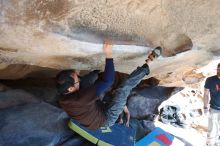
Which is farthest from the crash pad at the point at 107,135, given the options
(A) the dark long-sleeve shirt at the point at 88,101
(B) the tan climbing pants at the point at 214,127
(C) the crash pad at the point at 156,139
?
(B) the tan climbing pants at the point at 214,127

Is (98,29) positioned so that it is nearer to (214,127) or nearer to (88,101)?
(88,101)

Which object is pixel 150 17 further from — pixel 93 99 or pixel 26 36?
pixel 26 36

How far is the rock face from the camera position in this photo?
2799 millimetres

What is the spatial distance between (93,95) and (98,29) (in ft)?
2.46

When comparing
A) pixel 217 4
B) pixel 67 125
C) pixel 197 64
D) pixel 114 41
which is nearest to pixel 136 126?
pixel 67 125

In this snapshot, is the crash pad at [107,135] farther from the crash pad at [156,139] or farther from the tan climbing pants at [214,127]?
the tan climbing pants at [214,127]

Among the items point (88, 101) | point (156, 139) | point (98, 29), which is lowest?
point (156, 139)

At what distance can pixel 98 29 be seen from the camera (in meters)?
3.20

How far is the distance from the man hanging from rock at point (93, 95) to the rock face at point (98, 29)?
0.23 m

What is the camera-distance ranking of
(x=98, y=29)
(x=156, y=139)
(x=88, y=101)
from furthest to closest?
(x=156, y=139), (x=88, y=101), (x=98, y=29)

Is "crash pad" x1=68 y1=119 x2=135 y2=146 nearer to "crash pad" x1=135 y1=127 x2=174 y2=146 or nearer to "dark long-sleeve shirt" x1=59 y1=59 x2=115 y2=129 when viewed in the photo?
"crash pad" x1=135 y1=127 x2=174 y2=146

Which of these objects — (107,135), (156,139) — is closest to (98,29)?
(107,135)

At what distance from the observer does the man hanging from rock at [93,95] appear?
3.39 meters

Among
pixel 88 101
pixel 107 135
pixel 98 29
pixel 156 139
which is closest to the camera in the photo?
pixel 98 29
